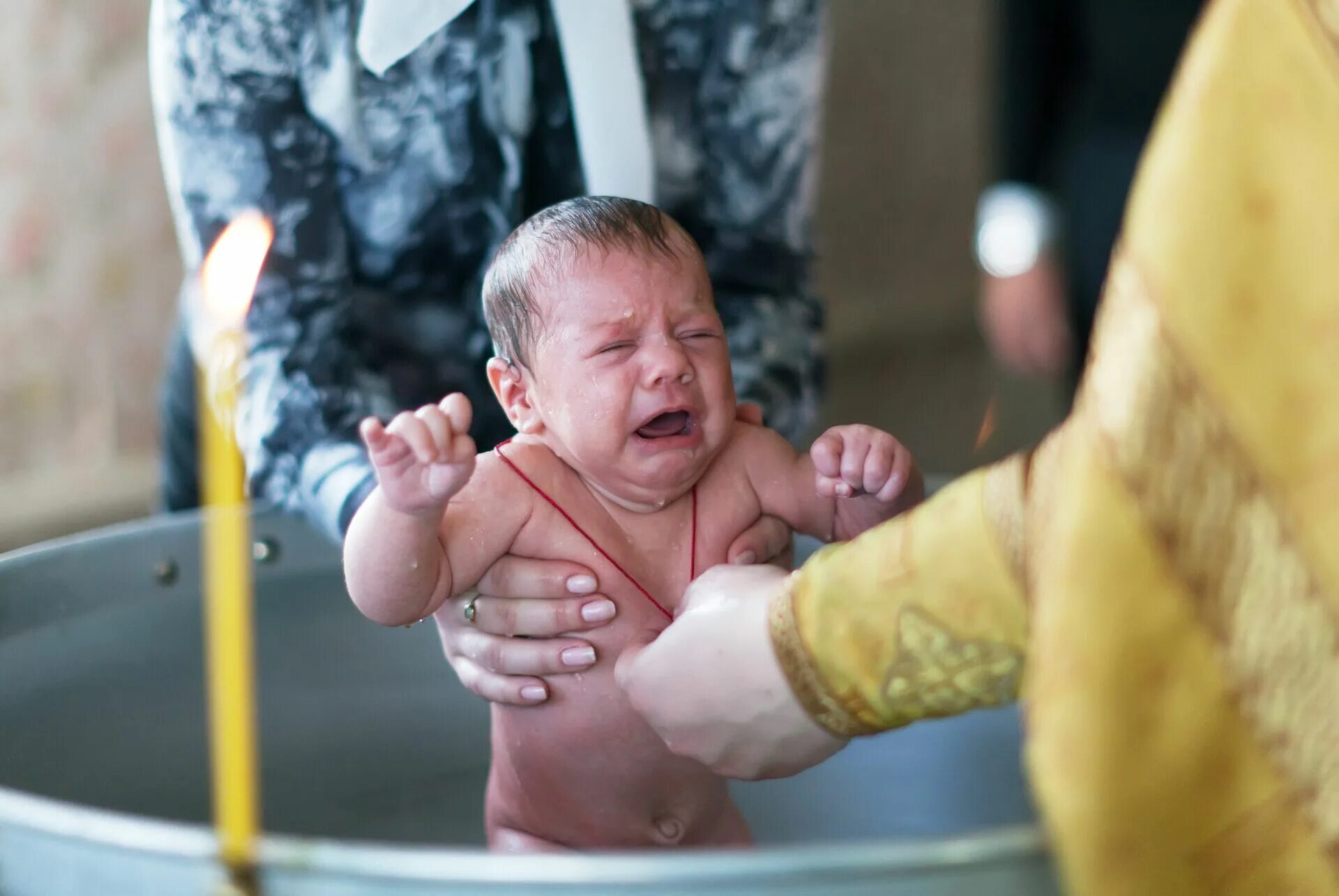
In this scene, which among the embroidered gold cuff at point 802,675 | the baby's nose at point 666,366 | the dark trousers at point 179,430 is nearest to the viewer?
the embroidered gold cuff at point 802,675

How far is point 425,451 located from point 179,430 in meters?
0.62

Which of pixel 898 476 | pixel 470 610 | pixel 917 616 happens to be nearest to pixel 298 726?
pixel 470 610

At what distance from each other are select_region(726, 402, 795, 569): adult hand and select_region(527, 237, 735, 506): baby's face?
0.16 ft

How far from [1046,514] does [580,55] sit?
56cm

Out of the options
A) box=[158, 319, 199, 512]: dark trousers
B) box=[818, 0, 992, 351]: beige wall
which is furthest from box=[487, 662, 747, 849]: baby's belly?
box=[818, 0, 992, 351]: beige wall

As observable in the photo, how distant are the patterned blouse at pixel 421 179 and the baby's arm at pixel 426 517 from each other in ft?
0.37

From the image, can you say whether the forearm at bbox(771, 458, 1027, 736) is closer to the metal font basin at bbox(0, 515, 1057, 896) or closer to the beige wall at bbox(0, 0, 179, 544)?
the metal font basin at bbox(0, 515, 1057, 896)

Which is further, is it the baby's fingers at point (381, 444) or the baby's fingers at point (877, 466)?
the baby's fingers at point (877, 466)

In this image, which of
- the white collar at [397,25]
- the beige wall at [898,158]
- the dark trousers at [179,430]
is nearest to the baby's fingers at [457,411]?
the white collar at [397,25]

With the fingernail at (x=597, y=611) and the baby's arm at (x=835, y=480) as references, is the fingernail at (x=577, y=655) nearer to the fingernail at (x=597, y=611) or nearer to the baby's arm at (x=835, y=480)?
the fingernail at (x=597, y=611)

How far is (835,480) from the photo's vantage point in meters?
0.72

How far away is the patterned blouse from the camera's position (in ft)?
2.89

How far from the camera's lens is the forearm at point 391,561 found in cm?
65

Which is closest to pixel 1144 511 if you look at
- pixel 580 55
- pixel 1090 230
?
pixel 580 55
